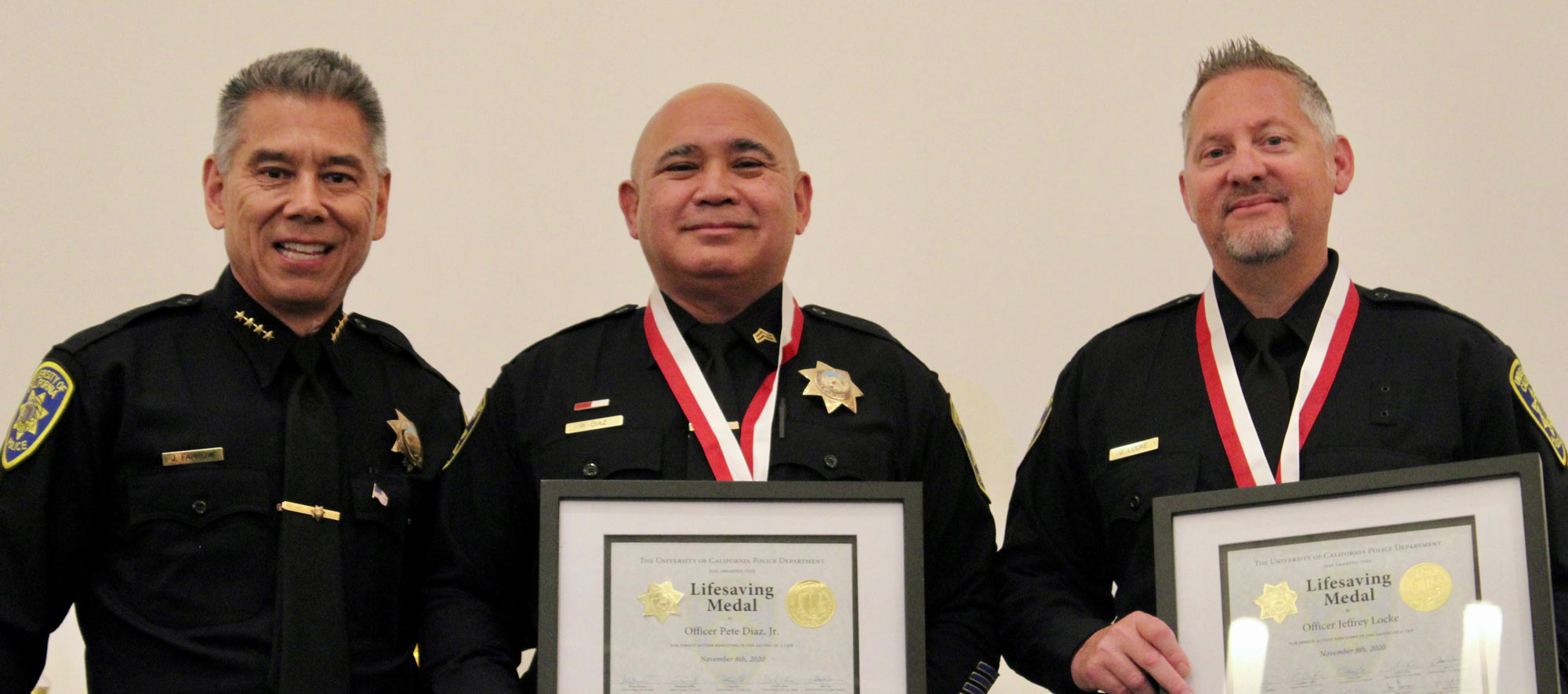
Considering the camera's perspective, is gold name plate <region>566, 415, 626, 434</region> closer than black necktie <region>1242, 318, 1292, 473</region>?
No

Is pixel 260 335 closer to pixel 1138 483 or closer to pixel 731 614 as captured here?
pixel 731 614

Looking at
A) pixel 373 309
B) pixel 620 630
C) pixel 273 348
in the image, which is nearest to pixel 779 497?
pixel 620 630

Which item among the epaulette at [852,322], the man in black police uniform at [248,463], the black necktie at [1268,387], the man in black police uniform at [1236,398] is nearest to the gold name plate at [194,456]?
the man in black police uniform at [248,463]

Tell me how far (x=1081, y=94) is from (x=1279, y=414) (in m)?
1.77

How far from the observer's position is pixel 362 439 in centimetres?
270

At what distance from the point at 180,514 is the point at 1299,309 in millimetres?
2151

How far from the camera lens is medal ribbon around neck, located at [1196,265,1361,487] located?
252 cm

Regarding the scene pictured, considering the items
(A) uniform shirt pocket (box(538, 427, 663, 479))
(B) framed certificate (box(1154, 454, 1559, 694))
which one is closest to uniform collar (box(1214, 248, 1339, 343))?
(B) framed certificate (box(1154, 454, 1559, 694))

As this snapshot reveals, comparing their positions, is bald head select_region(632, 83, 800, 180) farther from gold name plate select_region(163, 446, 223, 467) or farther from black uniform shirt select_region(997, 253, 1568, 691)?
gold name plate select_region(163, 446, 223, 467)

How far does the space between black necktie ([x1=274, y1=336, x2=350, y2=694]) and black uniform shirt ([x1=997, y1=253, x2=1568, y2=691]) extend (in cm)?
128

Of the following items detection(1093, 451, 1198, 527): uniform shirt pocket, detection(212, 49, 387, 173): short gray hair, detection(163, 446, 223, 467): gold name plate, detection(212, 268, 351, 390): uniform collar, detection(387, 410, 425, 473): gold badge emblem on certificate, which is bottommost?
detection(1093, 451, 1198, 527): uniform shirt pocket

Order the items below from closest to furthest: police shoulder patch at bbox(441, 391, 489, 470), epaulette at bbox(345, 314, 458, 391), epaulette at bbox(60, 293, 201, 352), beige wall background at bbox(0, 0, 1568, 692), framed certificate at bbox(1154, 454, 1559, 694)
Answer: framed certificate at bbox(1154, 454, 1559, 694) → epaulette at bbox(60, 293, 201, 352) → police shoulder patch at bbox(441, 391, 489, 470) → epaulette at bbox(345, 314, 458, 391) → beige wall background at bbox(0, 0, 1568, 692)

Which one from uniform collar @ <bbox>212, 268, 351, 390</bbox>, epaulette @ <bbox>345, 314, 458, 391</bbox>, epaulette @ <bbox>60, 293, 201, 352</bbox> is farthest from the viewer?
epaulette @ <bbox>345, 314, 458, 391</bbox>

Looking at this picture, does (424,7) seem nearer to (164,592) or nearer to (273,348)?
(273,348)
